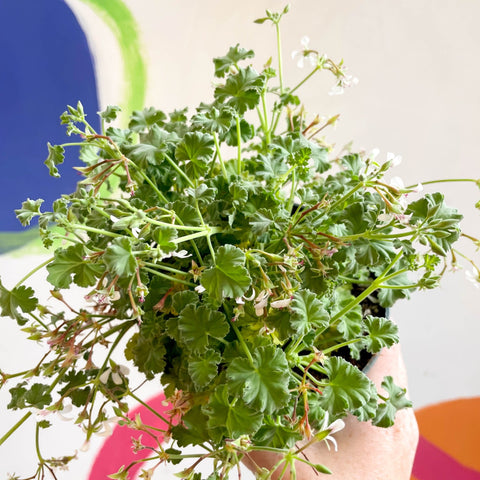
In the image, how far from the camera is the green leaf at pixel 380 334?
2.46 ft

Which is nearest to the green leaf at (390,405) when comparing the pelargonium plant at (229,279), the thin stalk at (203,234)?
the pelargonium plant at (229,279)

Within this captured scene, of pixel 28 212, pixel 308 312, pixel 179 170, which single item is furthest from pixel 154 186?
pixel 308 312

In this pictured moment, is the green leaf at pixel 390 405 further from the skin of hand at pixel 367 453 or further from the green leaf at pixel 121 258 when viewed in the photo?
the green leaf at pixel 121 258

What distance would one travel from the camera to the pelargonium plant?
0.61 metres

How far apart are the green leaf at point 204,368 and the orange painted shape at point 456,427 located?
1.10 metres

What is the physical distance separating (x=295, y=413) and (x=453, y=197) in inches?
44.7

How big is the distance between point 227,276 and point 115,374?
0.23 meters

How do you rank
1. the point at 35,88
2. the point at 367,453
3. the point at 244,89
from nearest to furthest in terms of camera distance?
the point at 244,89, the point at 367,453, the point at 35,88

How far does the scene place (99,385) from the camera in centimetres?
71

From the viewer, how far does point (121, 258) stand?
0.54 meters

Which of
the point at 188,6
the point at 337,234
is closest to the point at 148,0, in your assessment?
the point at 188,6

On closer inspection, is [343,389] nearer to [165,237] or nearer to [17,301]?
[165,237]

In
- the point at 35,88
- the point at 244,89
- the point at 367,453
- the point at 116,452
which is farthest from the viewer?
the point at 35,88

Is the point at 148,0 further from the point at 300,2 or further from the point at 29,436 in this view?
the point at 29,436
